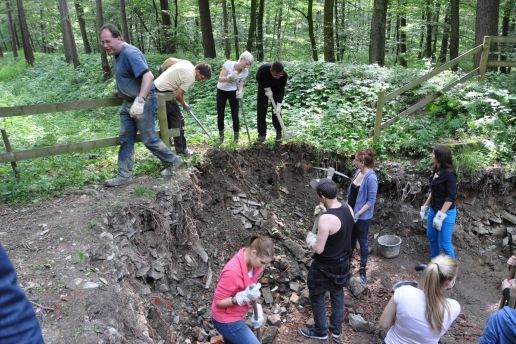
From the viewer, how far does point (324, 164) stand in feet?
27.4

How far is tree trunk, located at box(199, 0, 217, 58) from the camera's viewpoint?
16.8 metres

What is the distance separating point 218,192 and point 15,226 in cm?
317

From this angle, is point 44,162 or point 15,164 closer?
point 15,164

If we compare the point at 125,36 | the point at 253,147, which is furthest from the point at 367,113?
the point at 125,36

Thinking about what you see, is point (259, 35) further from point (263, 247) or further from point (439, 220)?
point (263, 247)

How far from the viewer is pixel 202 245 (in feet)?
20.6

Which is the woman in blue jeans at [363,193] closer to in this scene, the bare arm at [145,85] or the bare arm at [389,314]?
the bare arm at [389,314]

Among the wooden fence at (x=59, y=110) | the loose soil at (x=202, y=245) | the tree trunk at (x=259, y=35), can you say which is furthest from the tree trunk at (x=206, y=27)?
the wooden fence at (x=59, y=110)

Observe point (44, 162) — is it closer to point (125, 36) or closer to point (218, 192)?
point (218, 192)

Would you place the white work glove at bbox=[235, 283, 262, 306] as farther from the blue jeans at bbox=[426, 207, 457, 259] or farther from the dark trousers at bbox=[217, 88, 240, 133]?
the dark trousers at bbox=[217, 88, 240, 133]

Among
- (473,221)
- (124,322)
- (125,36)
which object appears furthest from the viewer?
(125,36)

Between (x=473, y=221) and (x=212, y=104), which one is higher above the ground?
(x=212, y=104)

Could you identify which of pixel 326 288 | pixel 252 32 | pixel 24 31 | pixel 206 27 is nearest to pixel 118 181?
pixel 326 288

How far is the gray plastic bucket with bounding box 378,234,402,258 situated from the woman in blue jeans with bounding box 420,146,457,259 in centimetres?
113
